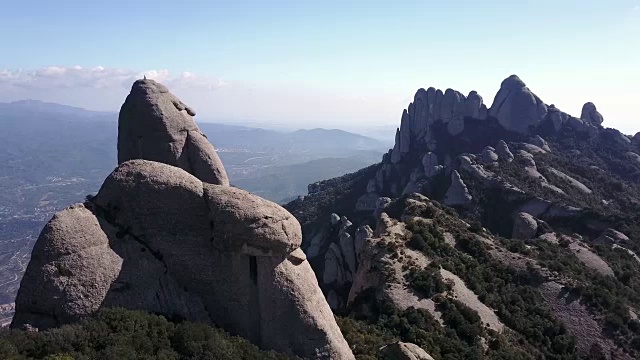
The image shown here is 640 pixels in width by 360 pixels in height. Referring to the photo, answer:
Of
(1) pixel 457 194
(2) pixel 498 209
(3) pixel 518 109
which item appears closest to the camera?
(2) pixel 498 209

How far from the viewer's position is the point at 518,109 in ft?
348

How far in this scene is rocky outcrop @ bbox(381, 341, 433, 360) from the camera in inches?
837

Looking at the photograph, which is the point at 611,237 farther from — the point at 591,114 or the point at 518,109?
the point at 591,114

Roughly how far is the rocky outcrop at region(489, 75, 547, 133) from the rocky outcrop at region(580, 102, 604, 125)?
1968 centimetres

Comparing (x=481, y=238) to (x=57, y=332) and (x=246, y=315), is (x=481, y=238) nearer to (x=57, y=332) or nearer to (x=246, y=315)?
(x=246, y=315)

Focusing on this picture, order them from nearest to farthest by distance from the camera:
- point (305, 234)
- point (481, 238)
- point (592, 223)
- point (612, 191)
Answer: point (481, 238) → point (592, 223) → point (305, 234) → point (612, 191)

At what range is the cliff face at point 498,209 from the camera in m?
37.2

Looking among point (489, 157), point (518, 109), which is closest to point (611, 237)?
point (489, 157)

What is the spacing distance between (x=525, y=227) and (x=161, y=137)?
163 feet

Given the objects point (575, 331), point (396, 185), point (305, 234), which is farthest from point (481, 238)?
point (396, 185)

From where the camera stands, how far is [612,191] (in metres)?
80.5

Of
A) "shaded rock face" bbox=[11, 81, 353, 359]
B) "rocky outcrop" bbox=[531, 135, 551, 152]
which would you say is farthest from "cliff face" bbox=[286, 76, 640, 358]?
"shaded rock face" bbox=[11, 81, 353, 359]

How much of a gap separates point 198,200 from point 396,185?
77.9 m

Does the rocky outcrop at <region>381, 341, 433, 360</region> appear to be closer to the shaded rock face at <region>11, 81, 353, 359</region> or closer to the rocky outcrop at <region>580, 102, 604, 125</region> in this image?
the shaded rock face at <region>11, 81, 353, 359</region>
